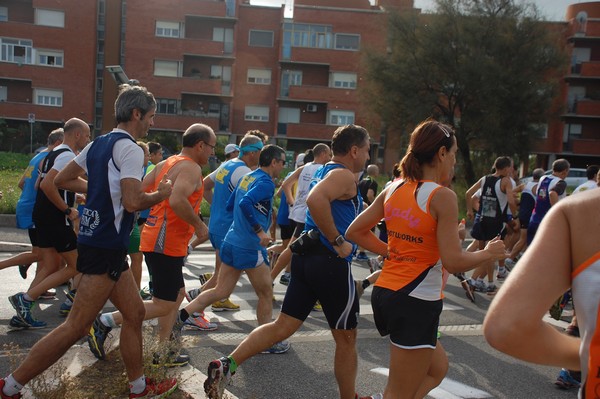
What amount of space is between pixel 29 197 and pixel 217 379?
419 centimetres

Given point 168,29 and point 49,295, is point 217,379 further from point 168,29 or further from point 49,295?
point 168,29

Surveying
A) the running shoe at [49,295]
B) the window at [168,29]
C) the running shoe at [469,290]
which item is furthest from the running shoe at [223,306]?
the window at [168,29]

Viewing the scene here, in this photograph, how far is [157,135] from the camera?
4272cm

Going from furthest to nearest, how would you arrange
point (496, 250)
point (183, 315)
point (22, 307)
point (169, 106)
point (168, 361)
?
point (169, 106), point (22, 307), point (183, 315), point (168, 361), point (496, 250)

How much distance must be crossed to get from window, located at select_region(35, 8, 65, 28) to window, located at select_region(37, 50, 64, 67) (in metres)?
2.13

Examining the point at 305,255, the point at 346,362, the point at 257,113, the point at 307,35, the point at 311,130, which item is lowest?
the point at 346,362

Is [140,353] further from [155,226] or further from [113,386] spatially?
[155,226]

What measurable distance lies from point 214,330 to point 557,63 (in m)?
33.5

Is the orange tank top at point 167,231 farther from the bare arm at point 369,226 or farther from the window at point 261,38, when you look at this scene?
the window at point 261,38

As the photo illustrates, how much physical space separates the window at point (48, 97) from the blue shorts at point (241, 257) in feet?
147

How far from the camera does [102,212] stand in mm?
3715

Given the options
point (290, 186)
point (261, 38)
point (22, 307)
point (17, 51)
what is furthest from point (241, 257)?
point (17, 51)

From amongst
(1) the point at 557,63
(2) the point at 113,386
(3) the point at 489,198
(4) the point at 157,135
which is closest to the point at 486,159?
(1) the point at 557,63

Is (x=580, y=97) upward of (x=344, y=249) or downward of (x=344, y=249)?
upward
